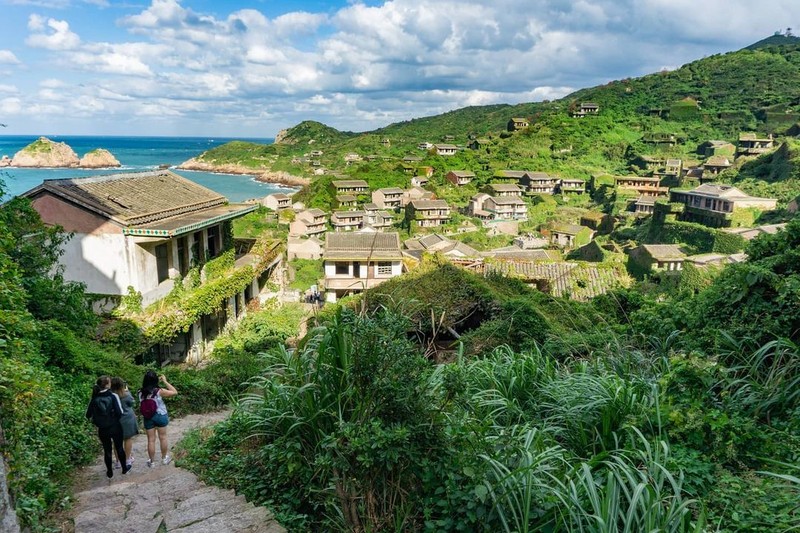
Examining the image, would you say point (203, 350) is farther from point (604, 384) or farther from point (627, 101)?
point (627, 101)

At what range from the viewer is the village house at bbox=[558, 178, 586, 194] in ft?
247

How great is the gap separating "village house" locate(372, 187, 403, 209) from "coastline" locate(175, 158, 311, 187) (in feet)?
145

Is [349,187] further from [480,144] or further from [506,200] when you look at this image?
[480,144]

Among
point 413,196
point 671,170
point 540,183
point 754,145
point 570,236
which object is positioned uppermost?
point 754,145

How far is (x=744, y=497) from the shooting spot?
2.97 metres

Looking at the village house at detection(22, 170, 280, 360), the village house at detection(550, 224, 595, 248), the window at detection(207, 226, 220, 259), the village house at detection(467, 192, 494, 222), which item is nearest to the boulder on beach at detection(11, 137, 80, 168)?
the village house at detection(467, 192, 494, 222)

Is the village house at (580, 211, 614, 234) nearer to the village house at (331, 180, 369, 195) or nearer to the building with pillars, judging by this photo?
the village house at (331, 180, 369, 195)

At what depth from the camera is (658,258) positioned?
103 feet

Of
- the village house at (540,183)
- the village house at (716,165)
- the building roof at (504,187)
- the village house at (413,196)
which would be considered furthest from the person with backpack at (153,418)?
the village house at (540,183)

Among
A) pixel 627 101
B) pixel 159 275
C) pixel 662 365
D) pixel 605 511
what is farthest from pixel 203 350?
pixel 627 101

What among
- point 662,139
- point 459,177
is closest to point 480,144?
point 459,177

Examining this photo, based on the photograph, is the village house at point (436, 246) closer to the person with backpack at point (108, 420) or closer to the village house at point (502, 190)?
the village house at point (502, 190)

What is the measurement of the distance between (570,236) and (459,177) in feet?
102

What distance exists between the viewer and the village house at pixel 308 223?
2324 inches
